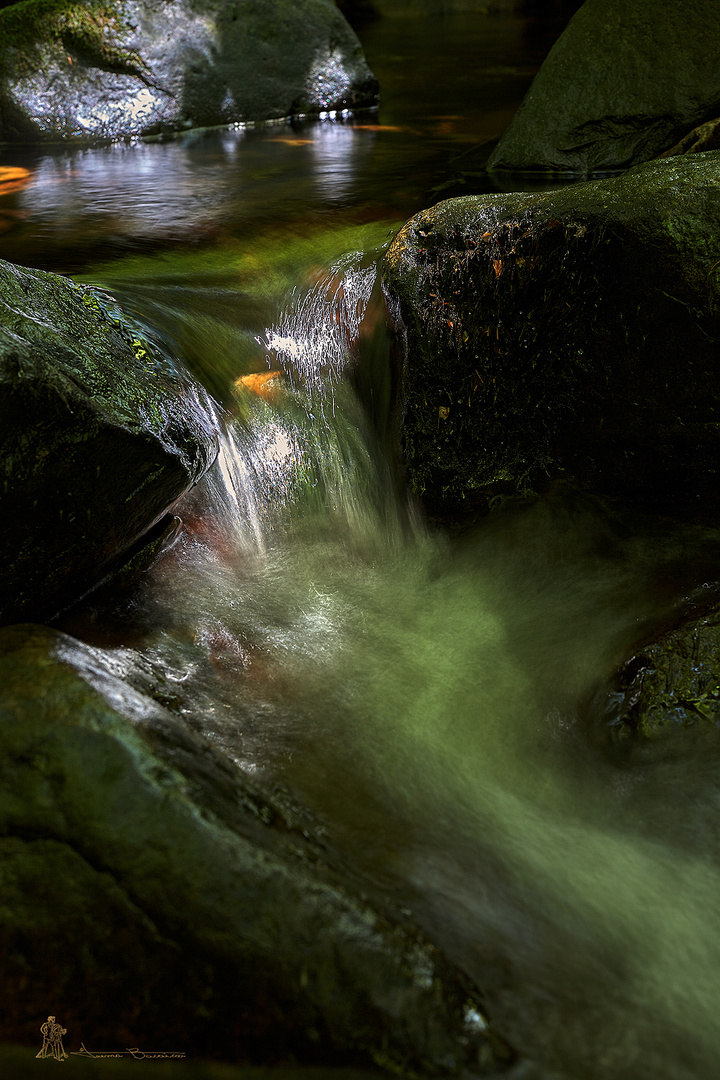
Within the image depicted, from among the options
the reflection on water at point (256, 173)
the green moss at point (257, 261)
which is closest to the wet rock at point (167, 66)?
the reflection on water at point (256, 173)

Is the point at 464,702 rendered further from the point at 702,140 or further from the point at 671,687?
the point at 702,140

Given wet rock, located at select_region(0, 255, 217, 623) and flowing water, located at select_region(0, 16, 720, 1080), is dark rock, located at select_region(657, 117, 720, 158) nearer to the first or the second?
flowing water, located at select_region(0, 16, 720, 1080)

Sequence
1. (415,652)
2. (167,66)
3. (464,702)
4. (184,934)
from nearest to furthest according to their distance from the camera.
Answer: (184,934) < (464,702) < (415,652) < (167,66)

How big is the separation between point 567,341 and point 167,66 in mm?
7035

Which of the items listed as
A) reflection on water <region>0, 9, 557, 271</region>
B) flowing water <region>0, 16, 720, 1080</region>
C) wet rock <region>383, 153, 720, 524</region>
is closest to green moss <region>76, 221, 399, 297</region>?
flowing water <region>0, 16, 720, 1080</region>

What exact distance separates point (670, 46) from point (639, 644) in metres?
5.06

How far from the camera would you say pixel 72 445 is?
7.86ft

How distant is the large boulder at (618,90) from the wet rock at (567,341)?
3.10 m

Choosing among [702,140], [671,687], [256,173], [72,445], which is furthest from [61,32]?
[671,687]

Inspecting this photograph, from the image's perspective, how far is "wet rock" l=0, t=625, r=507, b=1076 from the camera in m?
1.51

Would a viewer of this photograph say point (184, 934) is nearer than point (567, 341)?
Yes

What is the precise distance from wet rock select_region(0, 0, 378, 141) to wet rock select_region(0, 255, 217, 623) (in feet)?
20.6

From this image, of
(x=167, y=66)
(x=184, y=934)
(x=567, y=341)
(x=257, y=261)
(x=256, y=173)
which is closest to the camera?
(x=184, y=934)

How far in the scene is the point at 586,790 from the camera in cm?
229
